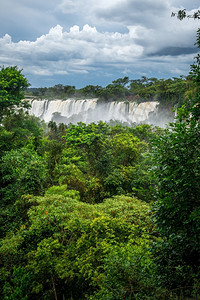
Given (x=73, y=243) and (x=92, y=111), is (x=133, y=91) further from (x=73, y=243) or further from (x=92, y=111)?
(x=73, y=243)

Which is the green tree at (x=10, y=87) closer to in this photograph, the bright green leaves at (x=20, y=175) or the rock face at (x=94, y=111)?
the bright green leaves at (x=20, y=175)

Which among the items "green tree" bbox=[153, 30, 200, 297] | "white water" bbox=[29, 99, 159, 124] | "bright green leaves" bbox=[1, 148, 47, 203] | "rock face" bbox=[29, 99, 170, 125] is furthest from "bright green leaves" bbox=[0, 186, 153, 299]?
"rock face" bbox=[29, 99, 170, 125]

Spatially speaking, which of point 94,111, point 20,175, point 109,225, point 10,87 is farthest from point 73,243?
point 94,111

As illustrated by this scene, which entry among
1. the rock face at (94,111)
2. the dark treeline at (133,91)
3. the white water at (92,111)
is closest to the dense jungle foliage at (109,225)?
the dark treeline at (133,91)

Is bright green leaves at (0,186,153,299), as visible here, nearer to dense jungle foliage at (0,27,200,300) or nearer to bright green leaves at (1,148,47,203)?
dense jungle foliage at (0,27,200,300)

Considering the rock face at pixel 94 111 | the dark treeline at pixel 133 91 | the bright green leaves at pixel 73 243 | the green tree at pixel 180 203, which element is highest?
the dark treeline at pixel 133 91

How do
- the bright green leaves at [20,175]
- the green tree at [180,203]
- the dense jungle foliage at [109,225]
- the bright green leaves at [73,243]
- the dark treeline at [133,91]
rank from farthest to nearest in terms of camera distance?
the dark treeline at [133,91] → the bright green leaves at [20,175] → the bright green leaves at [73,243] → the dense jungle foliage at [109,225] → the green tree at [180,203]

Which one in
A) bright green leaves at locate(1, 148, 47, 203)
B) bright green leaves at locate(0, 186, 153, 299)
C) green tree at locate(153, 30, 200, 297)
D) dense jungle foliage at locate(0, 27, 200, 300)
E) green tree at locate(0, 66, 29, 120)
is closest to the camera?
green tree at locate(153, 30, 200, 297)
